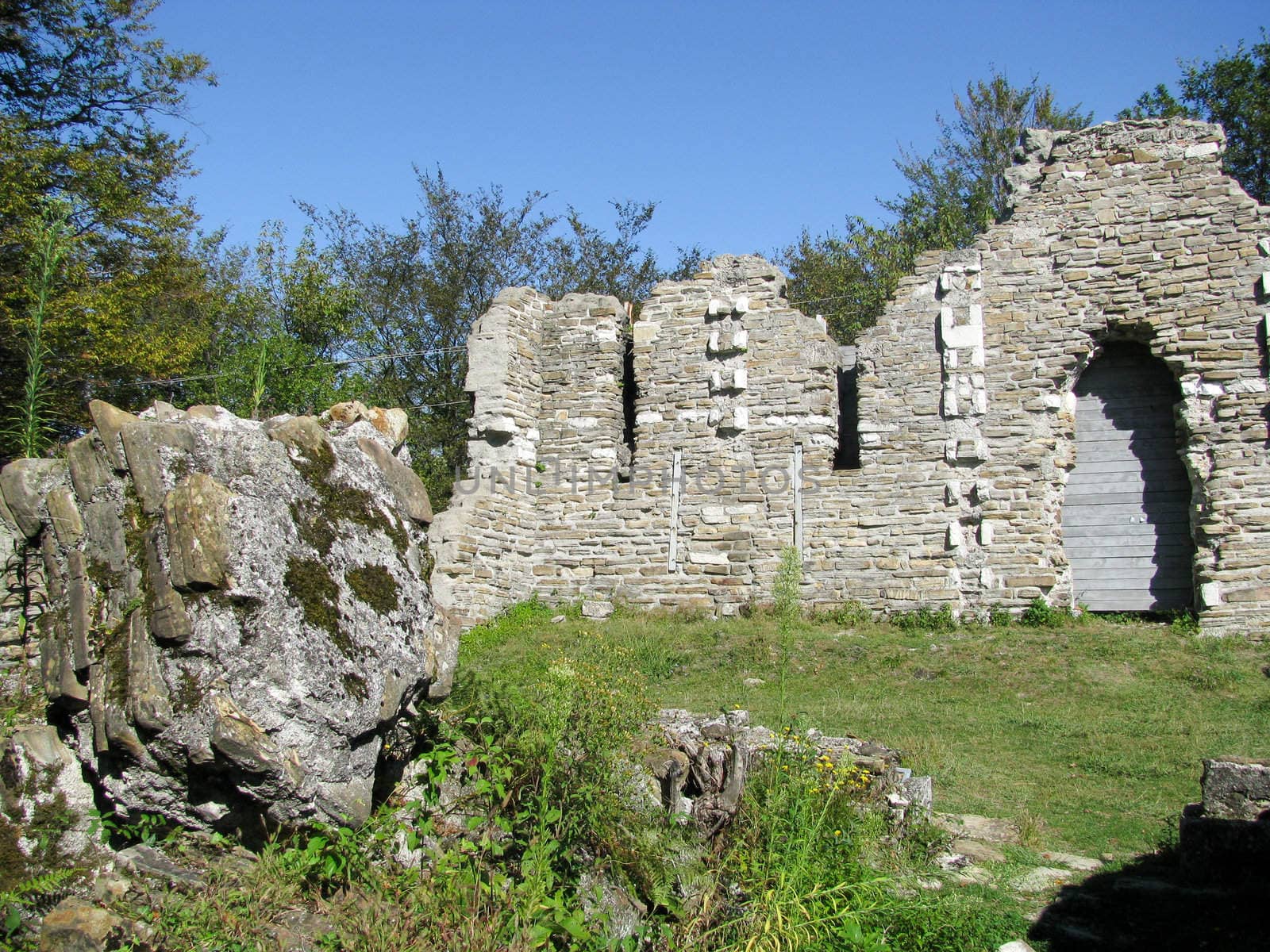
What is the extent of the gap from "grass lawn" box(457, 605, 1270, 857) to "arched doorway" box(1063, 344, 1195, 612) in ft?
1.96

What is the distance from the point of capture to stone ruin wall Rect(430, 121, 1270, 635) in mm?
10812

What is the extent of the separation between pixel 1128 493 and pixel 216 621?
10.2 meters

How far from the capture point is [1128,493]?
37.0 feet

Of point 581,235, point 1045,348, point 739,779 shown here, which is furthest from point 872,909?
point 581,235

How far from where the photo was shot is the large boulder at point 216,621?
3953 mm

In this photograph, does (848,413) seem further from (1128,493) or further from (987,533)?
(1128,493)

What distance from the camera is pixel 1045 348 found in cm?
1127

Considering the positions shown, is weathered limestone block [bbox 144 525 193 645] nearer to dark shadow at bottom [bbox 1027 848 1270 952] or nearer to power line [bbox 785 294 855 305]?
dark shadow at bottom [bbox 1027 848 1270 952]

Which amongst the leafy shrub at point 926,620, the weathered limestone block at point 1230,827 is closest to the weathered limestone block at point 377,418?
the weathered limestone block at point 1230,827

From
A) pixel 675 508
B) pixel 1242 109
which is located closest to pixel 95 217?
pixel 675 508

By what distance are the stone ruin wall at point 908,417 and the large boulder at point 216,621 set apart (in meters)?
6.89

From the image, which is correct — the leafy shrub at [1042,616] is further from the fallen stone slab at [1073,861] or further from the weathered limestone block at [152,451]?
the weathered limestone block at [152,451]

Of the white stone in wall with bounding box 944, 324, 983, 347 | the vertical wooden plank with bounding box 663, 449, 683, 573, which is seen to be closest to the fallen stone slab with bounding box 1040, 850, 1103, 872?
the vertical wooden plank with bounding box 663, 449, 683, 573

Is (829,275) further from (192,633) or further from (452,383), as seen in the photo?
(192,633)
